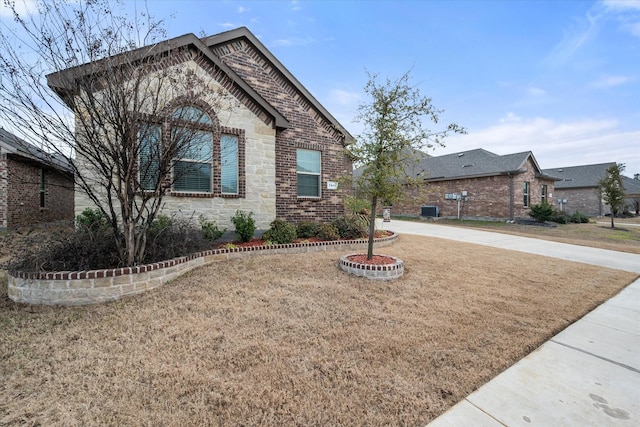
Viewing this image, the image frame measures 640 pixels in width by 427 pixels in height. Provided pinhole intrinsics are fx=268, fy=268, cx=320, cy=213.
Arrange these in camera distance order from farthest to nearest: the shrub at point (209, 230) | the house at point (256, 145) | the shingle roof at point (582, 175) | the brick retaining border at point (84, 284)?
1. the shingle roof at point (582, 175)
2. the house at point (256, 145)
3. the shrub at point (209, 230)
4. the brick retaining border at point (84, 284)

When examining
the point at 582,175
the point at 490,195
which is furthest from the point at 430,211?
the point at 582,175

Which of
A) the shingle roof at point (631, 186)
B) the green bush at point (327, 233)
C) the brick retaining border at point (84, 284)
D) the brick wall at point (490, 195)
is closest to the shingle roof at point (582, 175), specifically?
the shingle roof at point (631, 186)

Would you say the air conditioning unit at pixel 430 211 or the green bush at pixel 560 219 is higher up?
the air conditioning unit at pixel 430 211

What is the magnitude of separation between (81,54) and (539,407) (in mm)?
7222

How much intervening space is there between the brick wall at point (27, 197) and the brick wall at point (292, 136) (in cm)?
765

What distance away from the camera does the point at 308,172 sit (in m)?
9.46

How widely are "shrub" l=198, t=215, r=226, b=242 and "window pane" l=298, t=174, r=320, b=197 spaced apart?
314 cm

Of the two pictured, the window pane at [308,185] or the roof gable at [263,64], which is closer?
the roof gable at [263,64]

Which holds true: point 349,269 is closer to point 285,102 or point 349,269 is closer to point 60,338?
point 60,338

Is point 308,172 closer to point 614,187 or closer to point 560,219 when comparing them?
point 560,219

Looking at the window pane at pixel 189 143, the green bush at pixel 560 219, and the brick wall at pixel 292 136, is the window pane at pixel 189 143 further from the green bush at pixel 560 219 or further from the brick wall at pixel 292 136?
the green bush at pixel 560 219

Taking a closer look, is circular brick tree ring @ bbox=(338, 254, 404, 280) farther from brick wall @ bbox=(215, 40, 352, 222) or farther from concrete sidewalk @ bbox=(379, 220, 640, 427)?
brick wall @ bbox=(215, 40, 352, 222)

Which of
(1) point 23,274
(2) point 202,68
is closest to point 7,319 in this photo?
(1) point 23,274

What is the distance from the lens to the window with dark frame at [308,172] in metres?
9.30
